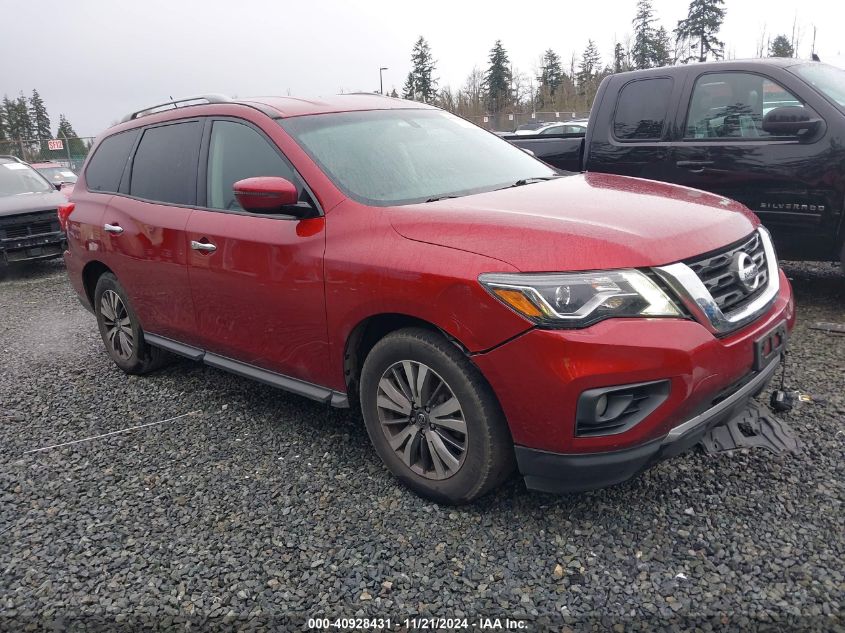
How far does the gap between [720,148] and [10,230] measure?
30.4 feet

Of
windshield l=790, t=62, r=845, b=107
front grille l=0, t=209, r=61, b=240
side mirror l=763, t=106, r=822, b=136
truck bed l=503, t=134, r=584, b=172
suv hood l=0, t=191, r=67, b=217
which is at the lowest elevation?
front grille l=0, t=209, r=61, b=240

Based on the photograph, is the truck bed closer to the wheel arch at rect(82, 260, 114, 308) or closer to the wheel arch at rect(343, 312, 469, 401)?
the wheel arch at rect(82, 260, 114, 308)

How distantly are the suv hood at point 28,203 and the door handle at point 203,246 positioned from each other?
7.24 meters

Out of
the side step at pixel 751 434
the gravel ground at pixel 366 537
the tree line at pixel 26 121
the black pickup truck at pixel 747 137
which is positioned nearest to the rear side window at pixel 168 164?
the gravel ground at pixel 366 537

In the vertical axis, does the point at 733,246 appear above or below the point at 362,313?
above

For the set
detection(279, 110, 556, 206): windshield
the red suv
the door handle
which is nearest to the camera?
the red suv

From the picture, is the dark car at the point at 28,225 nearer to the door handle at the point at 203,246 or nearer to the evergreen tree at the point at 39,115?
the door handle at the point at 203,246

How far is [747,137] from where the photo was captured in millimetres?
5387

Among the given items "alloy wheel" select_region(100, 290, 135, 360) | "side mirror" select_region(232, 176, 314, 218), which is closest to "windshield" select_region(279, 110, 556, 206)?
"side mirror" select_region(232, 176, 314, 218)

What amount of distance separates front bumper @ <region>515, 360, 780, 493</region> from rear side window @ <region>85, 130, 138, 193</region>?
3579 mm

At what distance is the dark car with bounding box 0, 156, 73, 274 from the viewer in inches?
380

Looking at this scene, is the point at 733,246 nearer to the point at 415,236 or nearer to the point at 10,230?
the point at 415,236

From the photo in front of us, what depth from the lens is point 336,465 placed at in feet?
11.3

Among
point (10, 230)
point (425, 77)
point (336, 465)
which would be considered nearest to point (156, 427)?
point (336, 465)
